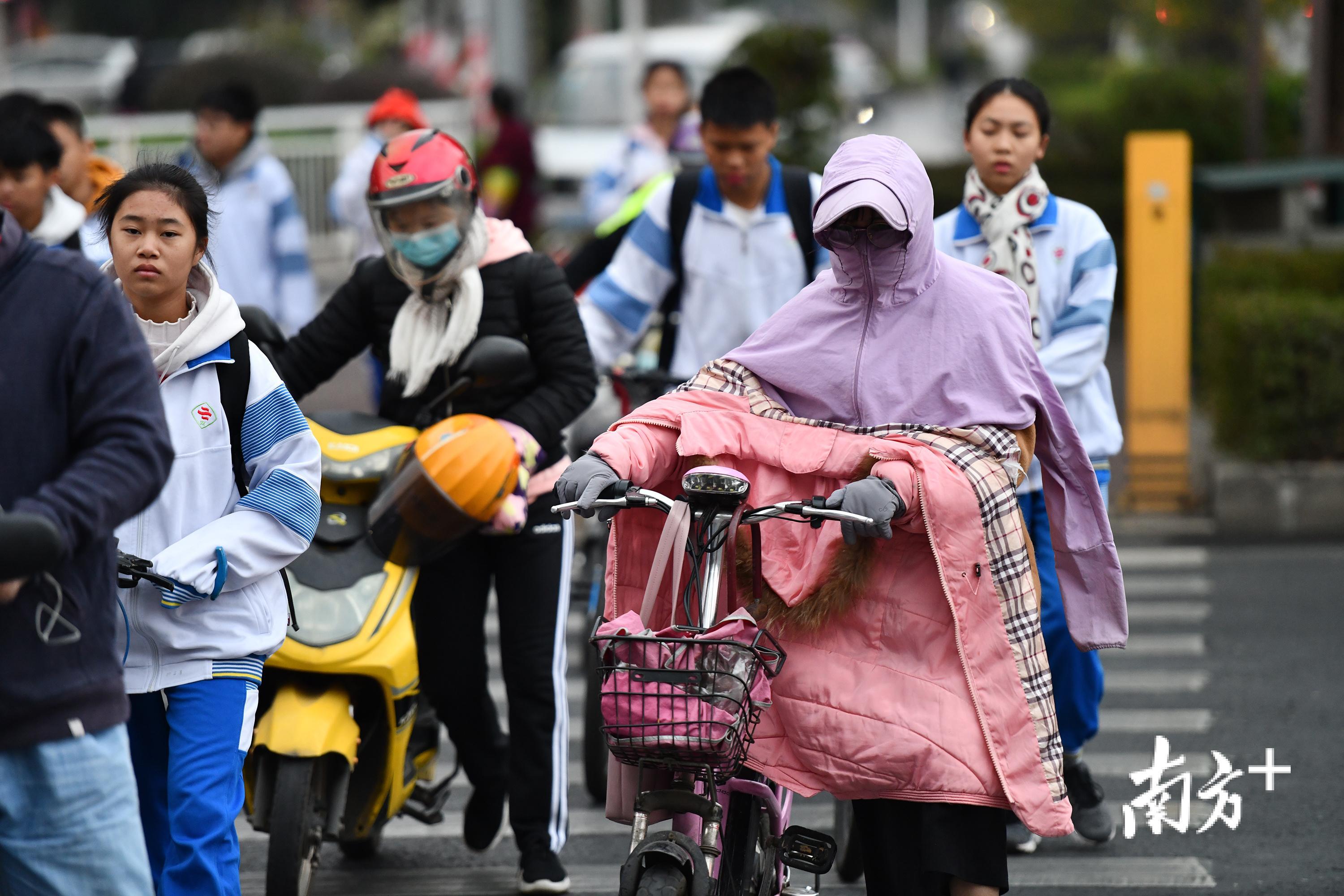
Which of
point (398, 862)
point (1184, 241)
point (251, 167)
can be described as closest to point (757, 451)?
point (398, 862)

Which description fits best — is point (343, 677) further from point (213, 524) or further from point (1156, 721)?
point (1156, 721)

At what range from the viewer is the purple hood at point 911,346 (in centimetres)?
378

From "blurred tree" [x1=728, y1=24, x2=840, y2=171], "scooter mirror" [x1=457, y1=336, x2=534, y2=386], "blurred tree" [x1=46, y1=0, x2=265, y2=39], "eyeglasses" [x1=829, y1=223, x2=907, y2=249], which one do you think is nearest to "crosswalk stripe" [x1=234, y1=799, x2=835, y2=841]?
"scooter mirror" [x1=457, y1=336, x2=534, y2=386]

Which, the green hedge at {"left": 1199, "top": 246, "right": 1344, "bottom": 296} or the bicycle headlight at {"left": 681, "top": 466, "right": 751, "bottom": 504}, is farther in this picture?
the green hedge at {"left": 1199, "top": 246, "right": 1344, "bottom": 296}

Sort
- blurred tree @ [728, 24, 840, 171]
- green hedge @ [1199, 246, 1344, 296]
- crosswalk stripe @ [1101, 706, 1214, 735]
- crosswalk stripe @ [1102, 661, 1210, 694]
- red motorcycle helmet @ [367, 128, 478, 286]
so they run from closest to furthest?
red motorcycle helmet @ [367, 128, 478, 286], crosswalk stripe @ [1101, 706, 1214, 735], crosswalk stripe @ [1102, 661, 1210, 694], green hedge @ [1199, 246, 1344, 296], blurred tree @ [728, 24, 840, 171]

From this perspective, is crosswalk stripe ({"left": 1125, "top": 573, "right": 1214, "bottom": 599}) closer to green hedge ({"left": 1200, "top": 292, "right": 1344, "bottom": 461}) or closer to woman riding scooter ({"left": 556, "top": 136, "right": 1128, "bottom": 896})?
green hedge ({"left": 1200, "top": 292, "right": 1344, "bottom": 461})

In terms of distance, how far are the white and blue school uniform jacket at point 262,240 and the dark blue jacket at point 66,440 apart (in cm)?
613

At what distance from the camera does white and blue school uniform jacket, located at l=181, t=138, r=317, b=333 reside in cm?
906

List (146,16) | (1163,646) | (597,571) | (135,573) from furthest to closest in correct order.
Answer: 1. (146,16)
2. (1163,646)
3. (597,571)
4. (135,573)

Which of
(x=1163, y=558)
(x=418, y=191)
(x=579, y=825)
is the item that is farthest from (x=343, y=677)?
(x=1163, y=558)

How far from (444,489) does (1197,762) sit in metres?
3.08

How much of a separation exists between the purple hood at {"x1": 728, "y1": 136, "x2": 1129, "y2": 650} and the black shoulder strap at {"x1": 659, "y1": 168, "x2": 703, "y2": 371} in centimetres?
223

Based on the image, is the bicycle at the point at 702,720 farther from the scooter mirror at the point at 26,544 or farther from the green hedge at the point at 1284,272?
the green hedge at the point at 1284,272

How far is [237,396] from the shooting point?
4000mm
